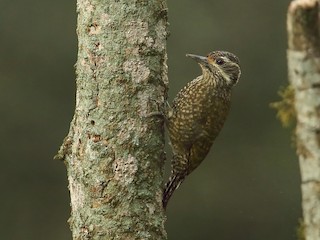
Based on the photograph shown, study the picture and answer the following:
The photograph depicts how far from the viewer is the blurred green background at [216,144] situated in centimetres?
1459

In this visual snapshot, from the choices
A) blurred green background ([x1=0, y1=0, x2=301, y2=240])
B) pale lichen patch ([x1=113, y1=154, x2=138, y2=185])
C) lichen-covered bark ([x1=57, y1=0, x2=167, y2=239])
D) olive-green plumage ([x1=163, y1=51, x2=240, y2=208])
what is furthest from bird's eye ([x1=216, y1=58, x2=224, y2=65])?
blurred green background ([x1=0, y1=0, x2=301, y2=240])

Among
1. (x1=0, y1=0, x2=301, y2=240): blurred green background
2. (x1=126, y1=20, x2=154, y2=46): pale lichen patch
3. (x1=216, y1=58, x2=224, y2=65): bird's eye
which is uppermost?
(x1=126, y1=20, x2=154, y2=46): pale lichen patch

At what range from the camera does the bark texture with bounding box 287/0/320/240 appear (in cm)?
301

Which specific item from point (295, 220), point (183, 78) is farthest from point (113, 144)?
point (295, 220)

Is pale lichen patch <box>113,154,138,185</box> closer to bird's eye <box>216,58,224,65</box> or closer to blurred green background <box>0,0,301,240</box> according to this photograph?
bird's eye <box>216,58,224,65</box>

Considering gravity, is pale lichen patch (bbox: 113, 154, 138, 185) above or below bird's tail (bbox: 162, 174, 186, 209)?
above

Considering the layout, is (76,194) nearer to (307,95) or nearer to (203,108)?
(203,108)

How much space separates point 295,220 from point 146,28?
1011 cm

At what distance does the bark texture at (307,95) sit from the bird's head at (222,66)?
3.01m

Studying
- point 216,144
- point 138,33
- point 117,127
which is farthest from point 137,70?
point 216,144

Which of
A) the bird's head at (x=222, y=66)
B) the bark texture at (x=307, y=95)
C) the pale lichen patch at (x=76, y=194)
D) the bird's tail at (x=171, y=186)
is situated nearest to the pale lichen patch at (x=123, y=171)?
the pale lichen patch at (x=76, y=194)

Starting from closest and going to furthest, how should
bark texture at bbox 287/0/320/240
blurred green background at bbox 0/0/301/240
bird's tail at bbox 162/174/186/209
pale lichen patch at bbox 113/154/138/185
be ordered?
bark texture at bbox 287/0/320/240
pale lichen patch at bbox 113/154/138/185
bird's tail at bbox 162/174/186/209
blurred green background at bbox 0/0/301/240

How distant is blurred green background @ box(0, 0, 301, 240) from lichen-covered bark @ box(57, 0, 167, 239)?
896cm

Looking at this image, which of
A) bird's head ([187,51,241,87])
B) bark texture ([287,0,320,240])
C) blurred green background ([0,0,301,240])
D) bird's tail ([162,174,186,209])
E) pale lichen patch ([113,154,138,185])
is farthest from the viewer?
blurred green background ([0,0,301,240])
